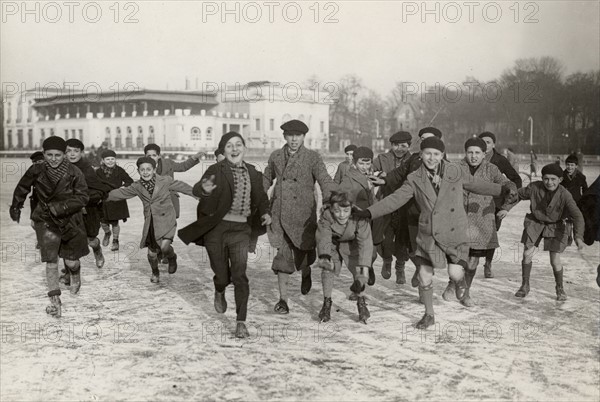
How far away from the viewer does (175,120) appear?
75.6 m

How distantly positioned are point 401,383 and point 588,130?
176 ft

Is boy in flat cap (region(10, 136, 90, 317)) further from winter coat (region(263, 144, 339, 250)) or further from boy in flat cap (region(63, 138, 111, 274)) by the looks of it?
winter coat (region(263, 144, 339, 250))

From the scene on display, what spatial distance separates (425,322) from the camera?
6309 mm

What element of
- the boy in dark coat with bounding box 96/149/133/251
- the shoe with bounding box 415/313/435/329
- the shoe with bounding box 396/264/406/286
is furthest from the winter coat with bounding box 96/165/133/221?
the shoe with bounding box 415/313/435/329

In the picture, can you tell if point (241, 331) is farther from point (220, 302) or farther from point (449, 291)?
point (449, 291)

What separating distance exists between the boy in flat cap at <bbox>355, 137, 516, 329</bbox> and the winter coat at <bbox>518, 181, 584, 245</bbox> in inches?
55.9

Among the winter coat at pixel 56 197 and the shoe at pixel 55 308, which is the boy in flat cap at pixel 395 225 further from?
the shoe at pixel 55 308

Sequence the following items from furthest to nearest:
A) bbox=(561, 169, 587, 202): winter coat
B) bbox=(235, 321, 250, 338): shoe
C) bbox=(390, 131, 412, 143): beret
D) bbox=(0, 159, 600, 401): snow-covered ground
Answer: bbox=(561, 169, 587, 202): winter coat → bbox=(390, 131, 412, 143): beret → bbox=(235, 321, 250, 338): shoe → bbox=(0, 159, 600, 401): snow-covered ground

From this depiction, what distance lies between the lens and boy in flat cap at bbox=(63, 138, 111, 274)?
29.1 feet

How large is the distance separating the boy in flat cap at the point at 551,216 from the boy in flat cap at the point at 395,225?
1.44 m

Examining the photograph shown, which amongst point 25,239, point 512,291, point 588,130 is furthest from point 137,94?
point 512,291

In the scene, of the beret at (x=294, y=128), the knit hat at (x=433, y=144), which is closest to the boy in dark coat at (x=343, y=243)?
the beret at (x=294, y=128)

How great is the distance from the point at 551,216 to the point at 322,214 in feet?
8.99

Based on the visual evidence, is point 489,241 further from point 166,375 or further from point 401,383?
point 166,375
